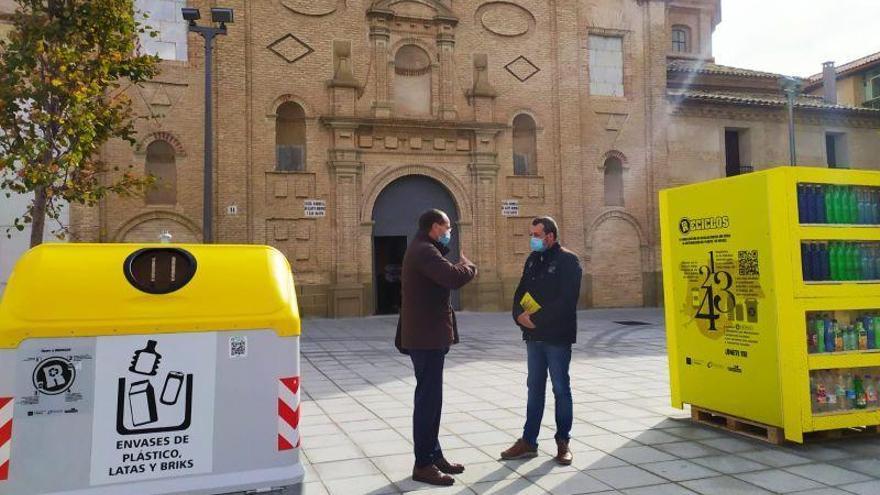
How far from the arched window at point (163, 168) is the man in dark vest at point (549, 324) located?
1495 cm

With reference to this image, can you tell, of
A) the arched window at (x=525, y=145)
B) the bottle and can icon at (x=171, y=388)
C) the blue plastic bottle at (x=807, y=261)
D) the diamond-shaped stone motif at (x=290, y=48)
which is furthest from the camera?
the arched window at (x=525, y=145)

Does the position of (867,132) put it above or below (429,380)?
above

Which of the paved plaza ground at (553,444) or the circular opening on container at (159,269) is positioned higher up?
the circular opening on container at (159,269)

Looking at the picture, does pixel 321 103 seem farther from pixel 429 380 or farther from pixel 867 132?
pixel 867 132

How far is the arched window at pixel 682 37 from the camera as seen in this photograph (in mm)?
31391

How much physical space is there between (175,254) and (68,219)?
15582 millimetres

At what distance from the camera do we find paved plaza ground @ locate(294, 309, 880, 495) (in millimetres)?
4578

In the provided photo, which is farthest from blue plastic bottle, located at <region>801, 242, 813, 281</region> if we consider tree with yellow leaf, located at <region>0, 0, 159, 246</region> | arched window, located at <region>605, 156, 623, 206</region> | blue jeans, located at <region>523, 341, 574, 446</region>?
arched window, located at <region>605, 156, 623, 206</region>

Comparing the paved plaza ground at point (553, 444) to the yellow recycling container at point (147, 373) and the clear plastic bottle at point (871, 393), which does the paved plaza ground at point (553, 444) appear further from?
the yellow recycling container at point (147, 373)

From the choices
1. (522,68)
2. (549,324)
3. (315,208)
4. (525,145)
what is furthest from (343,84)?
(549,324)

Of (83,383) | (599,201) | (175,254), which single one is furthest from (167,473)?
(599,201)

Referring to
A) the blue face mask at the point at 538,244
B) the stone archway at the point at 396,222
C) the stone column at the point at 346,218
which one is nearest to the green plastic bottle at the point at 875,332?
the blue face mask at the point at 538,244

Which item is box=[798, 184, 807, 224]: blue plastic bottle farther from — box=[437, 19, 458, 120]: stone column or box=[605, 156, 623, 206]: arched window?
box=[605, 156, 623, 206]: arched window

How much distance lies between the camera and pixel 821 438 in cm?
556
